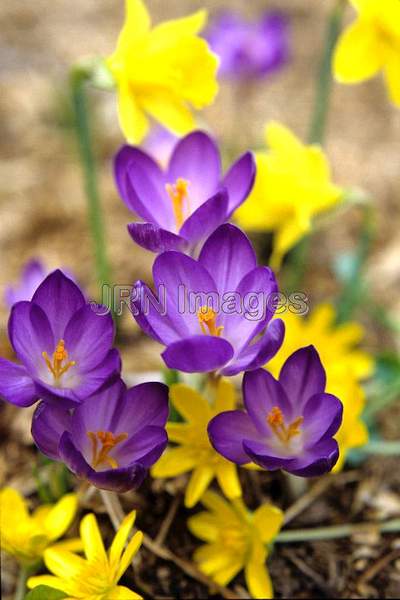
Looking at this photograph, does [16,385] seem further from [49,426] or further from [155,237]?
[155,237]

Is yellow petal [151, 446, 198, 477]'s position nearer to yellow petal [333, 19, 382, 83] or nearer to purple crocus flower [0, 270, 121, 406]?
purple crocus flower [0, 270, 121, 406]

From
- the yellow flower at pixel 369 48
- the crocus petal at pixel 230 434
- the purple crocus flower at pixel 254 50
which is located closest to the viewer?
the crocus petal at pixel 230 434

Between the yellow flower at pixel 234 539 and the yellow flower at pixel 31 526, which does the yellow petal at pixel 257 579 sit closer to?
the yellow flower at pixel 234 539

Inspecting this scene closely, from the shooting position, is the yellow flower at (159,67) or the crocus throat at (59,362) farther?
the yellow flower at (159,67)

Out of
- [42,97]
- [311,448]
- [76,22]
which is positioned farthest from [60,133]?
[311,448]

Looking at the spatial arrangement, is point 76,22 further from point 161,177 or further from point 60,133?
point 161,177

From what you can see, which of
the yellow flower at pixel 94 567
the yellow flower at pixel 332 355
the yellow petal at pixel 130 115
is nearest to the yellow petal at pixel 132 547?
the yellow flower at pixel 94 567

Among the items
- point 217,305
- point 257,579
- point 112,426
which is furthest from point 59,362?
point 257,579
